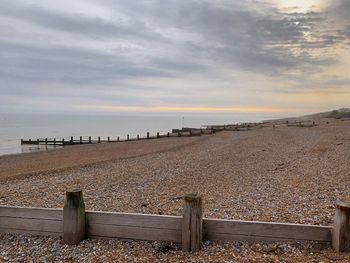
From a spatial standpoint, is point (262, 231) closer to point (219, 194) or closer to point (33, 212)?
point (33, 212)

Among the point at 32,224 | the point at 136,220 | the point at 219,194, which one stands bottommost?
the point at 219,194

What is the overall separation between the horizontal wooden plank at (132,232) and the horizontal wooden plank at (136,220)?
0.19ft

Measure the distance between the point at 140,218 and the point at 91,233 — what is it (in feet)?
2.73

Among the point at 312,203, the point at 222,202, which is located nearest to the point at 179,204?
the point at 222,202

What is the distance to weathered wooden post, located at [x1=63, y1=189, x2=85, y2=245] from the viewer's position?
5.09 m

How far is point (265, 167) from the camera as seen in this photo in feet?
48.5

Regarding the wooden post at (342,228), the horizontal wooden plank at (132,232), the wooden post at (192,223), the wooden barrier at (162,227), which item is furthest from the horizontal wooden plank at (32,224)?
the wooden post at (342,228)

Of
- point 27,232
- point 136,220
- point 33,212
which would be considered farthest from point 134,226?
point 27,232

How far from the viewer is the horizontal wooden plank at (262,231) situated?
4758mm

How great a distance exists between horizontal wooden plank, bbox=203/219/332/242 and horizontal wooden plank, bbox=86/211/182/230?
0.47 metres

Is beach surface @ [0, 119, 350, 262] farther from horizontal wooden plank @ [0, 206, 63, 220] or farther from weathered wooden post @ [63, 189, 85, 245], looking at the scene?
horizontal wooden plank @ [0, 206, 63, 220]

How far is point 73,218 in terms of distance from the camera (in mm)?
5105

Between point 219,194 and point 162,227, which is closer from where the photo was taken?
point 162,227

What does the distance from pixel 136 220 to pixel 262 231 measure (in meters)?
1.84
